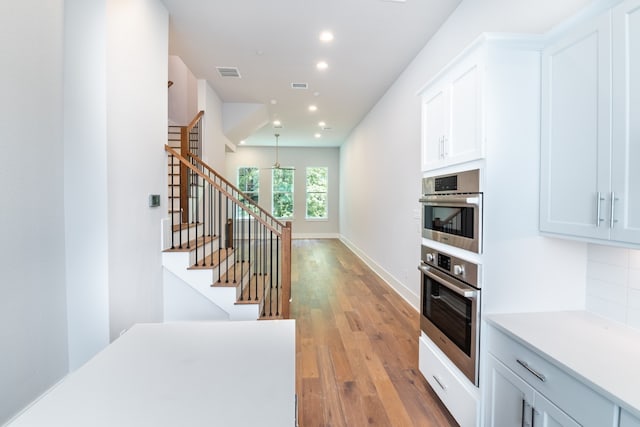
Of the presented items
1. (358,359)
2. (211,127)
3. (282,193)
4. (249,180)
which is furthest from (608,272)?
(249,180)

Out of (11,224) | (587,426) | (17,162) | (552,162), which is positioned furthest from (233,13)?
(587,426)

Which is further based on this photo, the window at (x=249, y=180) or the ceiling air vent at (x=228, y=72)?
the window at (x=249, y=180)

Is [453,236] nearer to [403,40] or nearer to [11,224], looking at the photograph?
[11,224]

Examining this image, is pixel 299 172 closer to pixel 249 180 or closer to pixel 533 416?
pixel 249 180

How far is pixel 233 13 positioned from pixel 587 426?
13.2 ft

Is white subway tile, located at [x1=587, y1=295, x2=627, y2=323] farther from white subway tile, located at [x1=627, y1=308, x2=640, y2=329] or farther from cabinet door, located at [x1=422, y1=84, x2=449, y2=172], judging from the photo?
cabinet door, located at [x1=422, y1=84, x2=449, y2=172]

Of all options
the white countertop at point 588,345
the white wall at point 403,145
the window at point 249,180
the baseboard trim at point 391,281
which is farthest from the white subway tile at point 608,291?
the window at point 249,180

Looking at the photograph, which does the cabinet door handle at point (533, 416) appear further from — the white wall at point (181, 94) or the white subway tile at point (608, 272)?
the white wall at point (181, 94)

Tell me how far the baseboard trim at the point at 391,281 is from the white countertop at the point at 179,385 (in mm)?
3313

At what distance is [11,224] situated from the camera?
1602mm

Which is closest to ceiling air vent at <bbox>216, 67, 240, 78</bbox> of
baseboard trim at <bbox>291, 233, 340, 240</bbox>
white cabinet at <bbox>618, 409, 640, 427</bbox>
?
white cabinet at <bbox>618, 409, 640, 427</bbox>

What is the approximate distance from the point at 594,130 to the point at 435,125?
40.3 inches

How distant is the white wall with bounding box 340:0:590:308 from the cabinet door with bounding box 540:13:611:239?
672 mm

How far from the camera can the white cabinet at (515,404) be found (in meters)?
1.28
